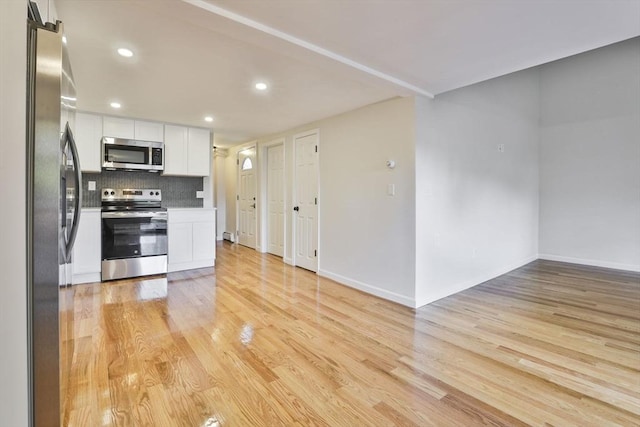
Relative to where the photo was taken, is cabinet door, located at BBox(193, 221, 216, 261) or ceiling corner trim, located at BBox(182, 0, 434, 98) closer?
ceiling corner trim, located at BBox(182, 0, 434, 98)

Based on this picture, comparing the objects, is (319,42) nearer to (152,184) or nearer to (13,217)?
(13,217)

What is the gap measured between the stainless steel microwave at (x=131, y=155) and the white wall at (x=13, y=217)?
12.7ft

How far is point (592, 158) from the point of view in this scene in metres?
5.15

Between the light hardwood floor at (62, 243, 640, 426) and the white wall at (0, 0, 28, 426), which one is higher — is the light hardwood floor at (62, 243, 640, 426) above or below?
below

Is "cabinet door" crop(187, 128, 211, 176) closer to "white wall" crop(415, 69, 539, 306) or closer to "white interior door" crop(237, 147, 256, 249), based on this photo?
"white interior door" crop(237, 147, 256, 249)

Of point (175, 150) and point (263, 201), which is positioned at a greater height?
point (175, 150)

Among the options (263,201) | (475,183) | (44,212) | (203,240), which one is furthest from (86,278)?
(475,183)

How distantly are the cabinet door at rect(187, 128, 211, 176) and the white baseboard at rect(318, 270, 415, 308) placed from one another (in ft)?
8.43

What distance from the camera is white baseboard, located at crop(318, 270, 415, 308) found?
10.9 feet

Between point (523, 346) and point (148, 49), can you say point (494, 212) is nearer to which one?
point (523, 346)

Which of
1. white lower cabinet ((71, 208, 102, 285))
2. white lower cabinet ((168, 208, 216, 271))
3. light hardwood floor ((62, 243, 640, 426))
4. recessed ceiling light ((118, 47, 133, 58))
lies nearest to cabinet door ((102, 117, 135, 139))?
white lower cabinet ((71, 208, 102, 285))

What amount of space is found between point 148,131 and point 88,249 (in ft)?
6.10

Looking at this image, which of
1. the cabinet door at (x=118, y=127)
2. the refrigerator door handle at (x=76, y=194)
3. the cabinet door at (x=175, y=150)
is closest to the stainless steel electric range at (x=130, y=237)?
the cabinet door at (x=175, y=150)

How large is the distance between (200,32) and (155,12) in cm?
35
